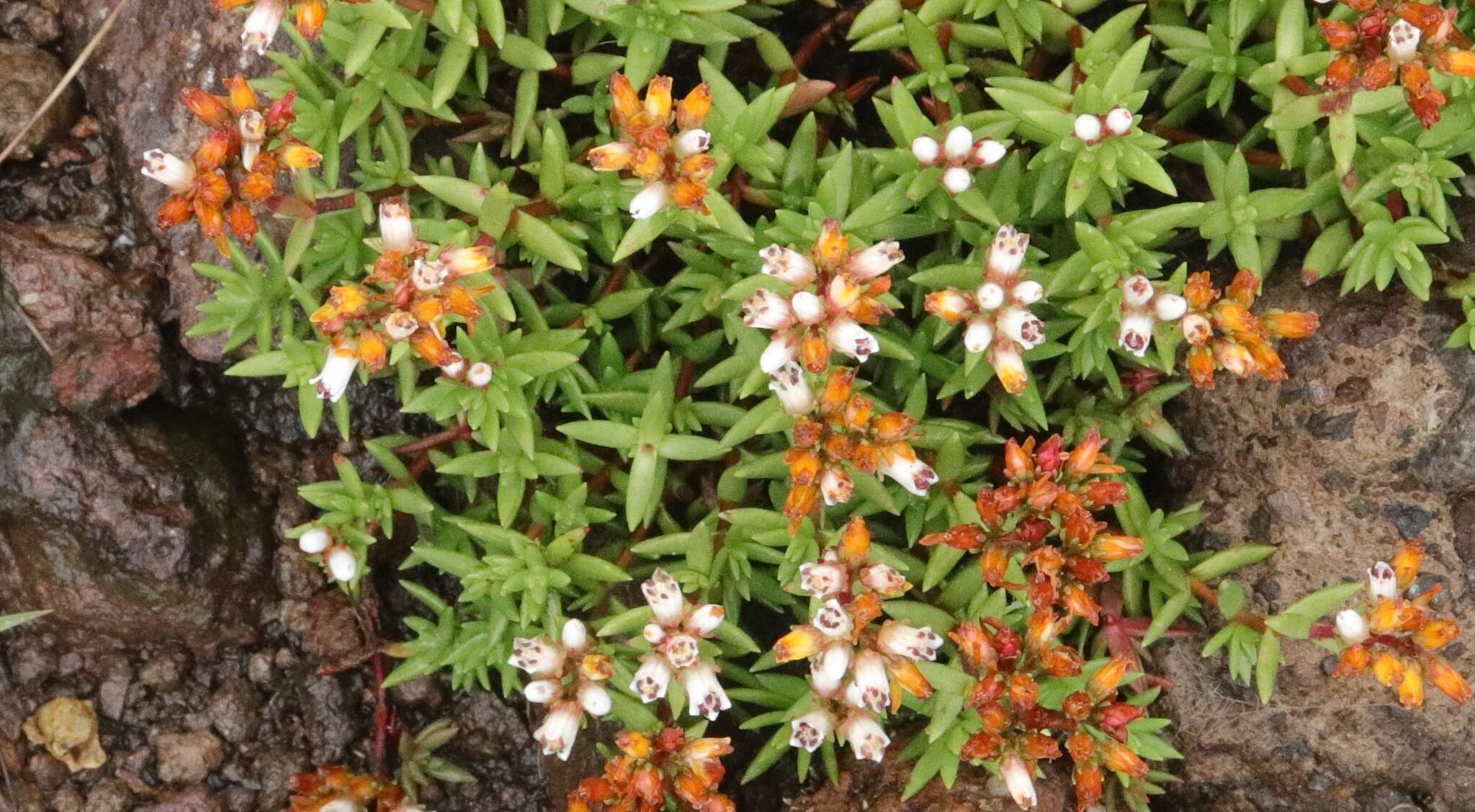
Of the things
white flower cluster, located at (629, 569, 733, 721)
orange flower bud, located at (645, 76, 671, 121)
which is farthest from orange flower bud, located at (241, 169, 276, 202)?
white flower cluster, located at (629, 569, 733, 721)

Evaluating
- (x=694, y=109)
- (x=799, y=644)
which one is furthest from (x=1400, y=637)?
(x=694, y=109)

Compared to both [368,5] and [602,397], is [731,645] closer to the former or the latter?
[602,397]

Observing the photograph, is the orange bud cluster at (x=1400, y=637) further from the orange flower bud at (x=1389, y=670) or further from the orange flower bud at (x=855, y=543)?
the orange flower bud at (x=855, y=543)

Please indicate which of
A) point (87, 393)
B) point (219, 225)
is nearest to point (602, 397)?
point (219, 225)

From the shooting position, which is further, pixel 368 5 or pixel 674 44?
pixel 674 44

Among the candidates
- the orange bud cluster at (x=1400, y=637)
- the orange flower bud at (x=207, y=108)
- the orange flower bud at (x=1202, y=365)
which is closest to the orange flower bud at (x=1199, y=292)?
the orange flower bud at (x=1202, y=365)

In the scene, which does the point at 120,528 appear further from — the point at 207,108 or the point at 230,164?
the point at 207,108
